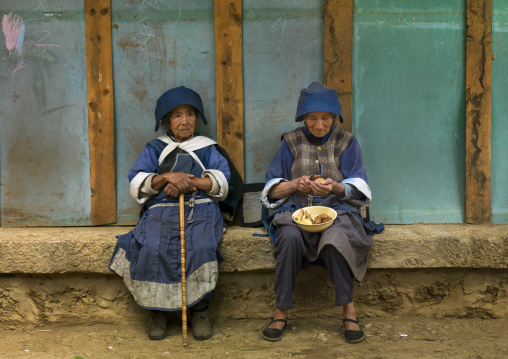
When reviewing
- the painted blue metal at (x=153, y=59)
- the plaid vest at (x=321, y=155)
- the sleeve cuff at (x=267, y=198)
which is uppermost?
the painted blue metal at (x=153, y=59)

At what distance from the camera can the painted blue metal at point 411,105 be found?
456cm

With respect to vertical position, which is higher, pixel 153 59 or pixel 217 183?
pixel 153 59

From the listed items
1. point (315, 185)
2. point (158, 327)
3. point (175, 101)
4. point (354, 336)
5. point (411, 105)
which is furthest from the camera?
point (411, 105)

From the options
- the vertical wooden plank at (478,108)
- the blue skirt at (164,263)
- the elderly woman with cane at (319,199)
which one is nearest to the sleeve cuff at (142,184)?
the blue skirt at (164,263)

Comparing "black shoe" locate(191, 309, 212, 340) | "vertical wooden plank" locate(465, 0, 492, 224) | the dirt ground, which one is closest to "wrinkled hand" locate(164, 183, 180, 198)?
"black shoe" locate(191, 309, 212, 340)

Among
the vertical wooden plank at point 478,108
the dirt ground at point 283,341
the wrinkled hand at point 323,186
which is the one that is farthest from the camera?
the vertical wooden plank at point 478,108

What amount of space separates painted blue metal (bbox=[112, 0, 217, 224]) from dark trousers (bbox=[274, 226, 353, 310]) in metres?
1.26

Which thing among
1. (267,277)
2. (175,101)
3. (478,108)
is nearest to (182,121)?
(175,101)

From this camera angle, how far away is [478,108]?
4.54 m

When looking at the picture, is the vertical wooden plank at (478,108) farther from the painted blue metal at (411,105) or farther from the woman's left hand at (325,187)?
the woman's left hand at (325,187)

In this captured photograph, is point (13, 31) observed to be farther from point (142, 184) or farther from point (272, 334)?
point (272, 334)

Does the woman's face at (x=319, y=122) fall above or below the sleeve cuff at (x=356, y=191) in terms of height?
above

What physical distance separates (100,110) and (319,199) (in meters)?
1.90

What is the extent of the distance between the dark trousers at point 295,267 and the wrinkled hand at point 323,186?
0.99ft
